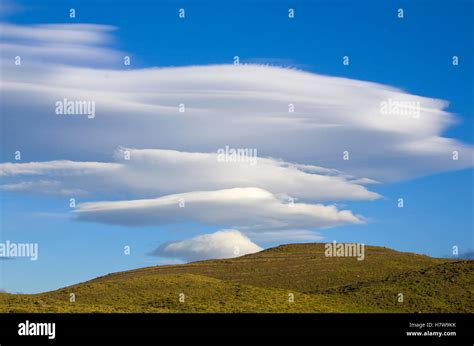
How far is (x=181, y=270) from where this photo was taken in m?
115

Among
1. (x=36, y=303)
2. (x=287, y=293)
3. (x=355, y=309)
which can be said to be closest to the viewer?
(x=36, y=303)

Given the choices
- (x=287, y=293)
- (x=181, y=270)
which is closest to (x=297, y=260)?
(x=181, y=270)

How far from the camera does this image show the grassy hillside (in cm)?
7156

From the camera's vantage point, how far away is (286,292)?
80.1 metres

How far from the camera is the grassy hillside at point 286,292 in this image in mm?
71562

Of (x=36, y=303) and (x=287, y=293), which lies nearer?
(x=36, y=303)
